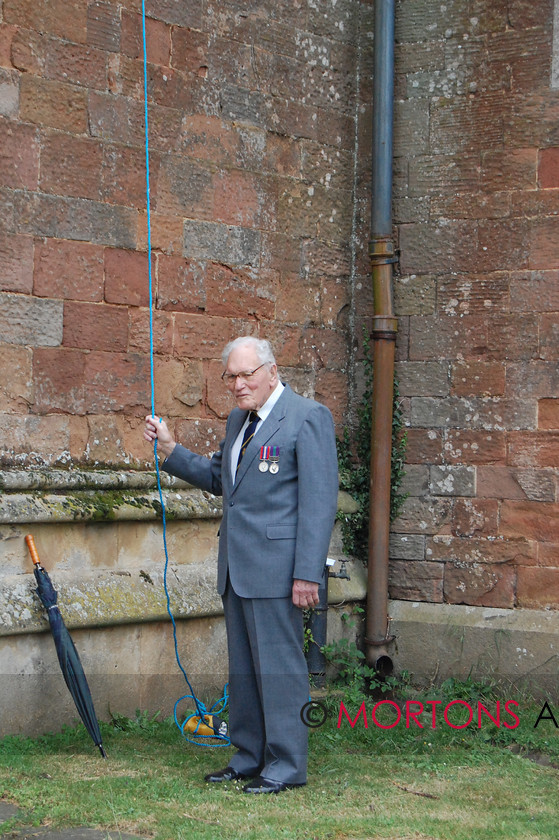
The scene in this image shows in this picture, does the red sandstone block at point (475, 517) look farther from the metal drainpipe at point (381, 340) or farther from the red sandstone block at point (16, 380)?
the red sandstone block at point (16, 380)

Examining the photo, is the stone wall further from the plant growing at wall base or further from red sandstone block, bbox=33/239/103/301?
red sandstone block, bbox=33/239/103/301

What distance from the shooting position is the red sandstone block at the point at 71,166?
17.0 feet

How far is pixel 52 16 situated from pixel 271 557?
2943 millimetres

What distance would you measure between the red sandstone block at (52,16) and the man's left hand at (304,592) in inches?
119

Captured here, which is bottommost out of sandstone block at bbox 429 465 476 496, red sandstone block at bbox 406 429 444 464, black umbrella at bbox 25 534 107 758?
black umbrella at bbox 25 534 107 758

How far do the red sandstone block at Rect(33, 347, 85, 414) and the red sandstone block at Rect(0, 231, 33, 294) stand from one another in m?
0.32

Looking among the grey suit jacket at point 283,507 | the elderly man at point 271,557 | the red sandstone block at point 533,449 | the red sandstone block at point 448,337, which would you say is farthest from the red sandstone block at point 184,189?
the red sandstone block at point 533,449

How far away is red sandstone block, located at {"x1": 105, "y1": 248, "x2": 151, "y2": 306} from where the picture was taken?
17.7 feet

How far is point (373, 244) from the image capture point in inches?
246

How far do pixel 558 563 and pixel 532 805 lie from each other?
6.50ft

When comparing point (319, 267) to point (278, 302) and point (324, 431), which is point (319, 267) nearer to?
point (278, 302)

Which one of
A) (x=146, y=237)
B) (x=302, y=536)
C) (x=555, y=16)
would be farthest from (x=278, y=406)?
(x=555, y=16)

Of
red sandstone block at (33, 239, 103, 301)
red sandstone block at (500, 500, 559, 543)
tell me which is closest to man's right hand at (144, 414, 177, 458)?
red sandstone block at (33, 239, 103, 301)

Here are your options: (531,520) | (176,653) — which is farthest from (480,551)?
(176,653)
